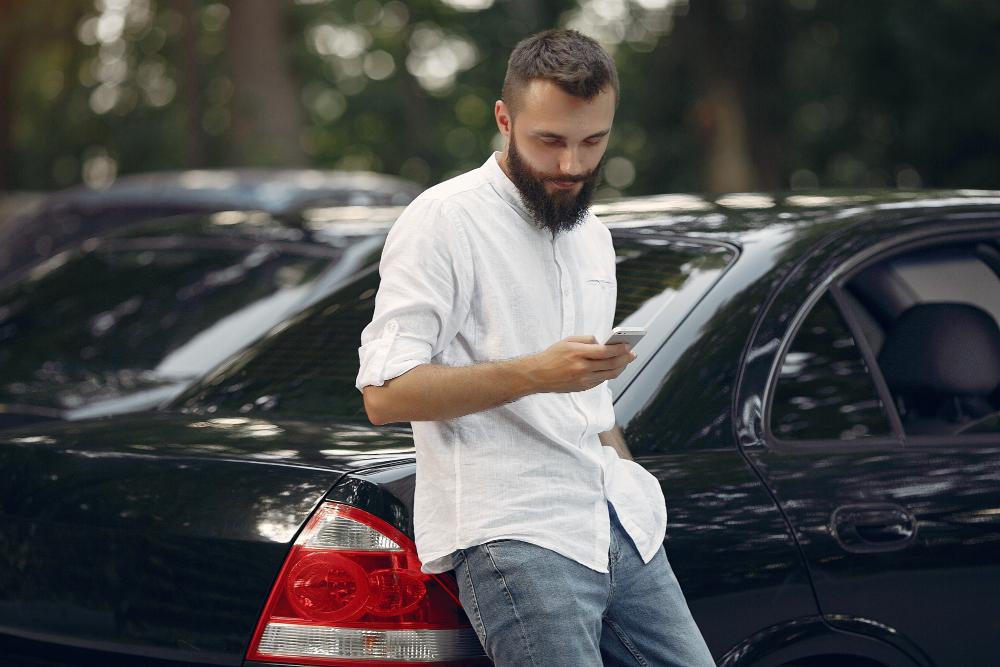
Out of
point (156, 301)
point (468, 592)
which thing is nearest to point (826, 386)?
point (468, 592)

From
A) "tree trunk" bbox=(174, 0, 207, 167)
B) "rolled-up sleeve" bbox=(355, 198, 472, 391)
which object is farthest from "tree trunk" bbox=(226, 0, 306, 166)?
"rolled-up sleeve" bbox=(355, 198, 472, 391)

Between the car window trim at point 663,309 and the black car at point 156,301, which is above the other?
the car window trim at point 663,309

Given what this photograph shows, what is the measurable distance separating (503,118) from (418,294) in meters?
0.37

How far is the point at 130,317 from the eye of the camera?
552 centimetres

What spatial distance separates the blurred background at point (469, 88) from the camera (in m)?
20.0

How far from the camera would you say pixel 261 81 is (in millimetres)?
19812

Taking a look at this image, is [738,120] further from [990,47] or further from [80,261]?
[80,261]

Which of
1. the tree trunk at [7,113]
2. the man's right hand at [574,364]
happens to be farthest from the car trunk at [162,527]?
the tree trunk at [7,113]

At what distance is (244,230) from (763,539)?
3315mm

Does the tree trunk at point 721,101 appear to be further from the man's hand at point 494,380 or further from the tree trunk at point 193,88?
the man's hand at point 494,380

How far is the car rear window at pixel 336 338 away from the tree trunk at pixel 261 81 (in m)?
15.5

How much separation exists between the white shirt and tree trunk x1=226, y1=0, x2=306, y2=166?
1689 centimetres

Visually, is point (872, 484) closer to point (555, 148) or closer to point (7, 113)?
point (555, 148)

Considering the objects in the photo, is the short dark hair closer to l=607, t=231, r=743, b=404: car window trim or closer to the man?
the man
